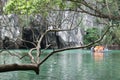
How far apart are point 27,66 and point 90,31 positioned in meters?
53.7

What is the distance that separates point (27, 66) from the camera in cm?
311

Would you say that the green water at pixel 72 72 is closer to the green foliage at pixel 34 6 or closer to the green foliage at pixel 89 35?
the green foliage at pixel 34 6

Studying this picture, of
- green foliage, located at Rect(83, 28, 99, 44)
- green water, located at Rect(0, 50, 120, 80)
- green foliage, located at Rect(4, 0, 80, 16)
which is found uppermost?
green foliage, located at Rect(4, 0, 80, 16)

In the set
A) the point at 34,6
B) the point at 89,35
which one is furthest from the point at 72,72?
the point at 89,35

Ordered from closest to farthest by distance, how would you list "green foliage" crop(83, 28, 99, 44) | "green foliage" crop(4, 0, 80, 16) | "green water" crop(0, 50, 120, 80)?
"green foliage" crop(4, 0, 80, 16), "green water" crop(0, 50, 120, 80), "green foliage" crop(83, 28, 99, 44)

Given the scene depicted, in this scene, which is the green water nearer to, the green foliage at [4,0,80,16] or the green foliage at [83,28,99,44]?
the green foliage at [4,0,80,16]

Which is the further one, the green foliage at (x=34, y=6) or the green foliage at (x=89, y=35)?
the green foliage at (x=89, y=35)

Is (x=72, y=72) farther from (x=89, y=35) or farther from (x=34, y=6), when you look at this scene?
(x=89, y=35)

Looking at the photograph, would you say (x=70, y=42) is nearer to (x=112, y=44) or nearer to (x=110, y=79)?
(x=112, y=44)

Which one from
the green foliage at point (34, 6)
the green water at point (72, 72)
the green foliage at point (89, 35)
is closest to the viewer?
the green foliage at point (34, 6)

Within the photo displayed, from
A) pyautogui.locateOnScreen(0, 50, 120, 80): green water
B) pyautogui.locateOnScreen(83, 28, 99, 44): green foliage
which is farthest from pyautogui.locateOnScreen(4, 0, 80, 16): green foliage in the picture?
pyautogui.locateOnScreen(83, 28, 99, 44): green foliage

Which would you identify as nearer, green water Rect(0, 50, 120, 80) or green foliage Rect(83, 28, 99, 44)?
green water Rect(0, 50, 120, 80)

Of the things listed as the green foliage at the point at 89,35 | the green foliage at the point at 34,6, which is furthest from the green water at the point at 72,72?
the green foliage at the point at 89,35

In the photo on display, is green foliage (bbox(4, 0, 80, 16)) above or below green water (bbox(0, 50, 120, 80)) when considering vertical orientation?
above
